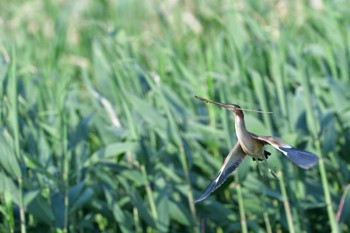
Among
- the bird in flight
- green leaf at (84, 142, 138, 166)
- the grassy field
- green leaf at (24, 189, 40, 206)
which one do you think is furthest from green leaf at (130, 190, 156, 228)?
the bird in flight

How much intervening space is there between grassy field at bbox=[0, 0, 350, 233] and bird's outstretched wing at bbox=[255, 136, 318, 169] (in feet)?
1.58

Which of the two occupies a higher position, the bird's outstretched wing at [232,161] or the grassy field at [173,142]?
the bird's outstretched wing at [232,161]

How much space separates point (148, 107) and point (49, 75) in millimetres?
606

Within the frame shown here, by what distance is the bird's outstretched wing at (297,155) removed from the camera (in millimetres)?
921

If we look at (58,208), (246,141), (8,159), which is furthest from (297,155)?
(58,208)

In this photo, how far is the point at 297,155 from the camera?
0.94m

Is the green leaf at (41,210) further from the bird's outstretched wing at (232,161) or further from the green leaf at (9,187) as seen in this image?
the bird's outstretched wing at (232,161)

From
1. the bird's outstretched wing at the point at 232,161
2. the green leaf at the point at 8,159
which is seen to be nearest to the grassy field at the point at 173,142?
the green leaf at the point at 8,159

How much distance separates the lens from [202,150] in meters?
2.04

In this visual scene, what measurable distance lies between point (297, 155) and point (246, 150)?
80mm

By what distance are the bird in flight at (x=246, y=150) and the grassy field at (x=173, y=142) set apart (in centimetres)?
43

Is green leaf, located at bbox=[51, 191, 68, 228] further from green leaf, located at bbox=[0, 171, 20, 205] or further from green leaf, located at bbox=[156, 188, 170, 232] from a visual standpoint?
green leaf, located at bbox=[156, 188, 170, 232]

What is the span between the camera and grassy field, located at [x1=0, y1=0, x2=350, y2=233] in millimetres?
1737

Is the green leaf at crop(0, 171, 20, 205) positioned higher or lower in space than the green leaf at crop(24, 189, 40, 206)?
higher
